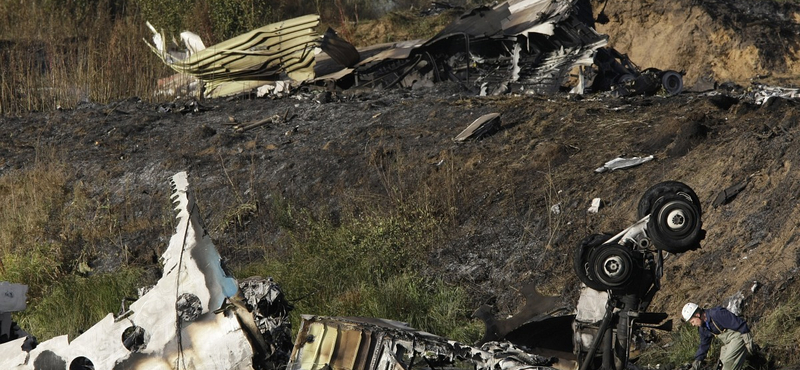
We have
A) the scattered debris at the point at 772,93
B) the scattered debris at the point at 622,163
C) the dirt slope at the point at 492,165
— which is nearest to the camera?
the dirt slope at the point at 492,165

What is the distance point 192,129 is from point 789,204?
26.4ft

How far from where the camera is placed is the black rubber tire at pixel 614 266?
16.0 ft

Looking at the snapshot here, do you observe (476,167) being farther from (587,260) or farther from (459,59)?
(587,260)

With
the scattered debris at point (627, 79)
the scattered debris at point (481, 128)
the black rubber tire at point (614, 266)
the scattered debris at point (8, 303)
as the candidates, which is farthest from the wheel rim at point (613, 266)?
the scattered debris at point (627, 79)

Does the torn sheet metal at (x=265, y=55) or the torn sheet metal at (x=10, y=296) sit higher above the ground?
the torn sheet metal at (x=10, y=296)

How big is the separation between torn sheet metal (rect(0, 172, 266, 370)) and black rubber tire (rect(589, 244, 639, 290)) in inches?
75.7

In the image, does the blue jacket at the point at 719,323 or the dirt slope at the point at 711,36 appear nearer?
the blue jacket at the point at 719,323

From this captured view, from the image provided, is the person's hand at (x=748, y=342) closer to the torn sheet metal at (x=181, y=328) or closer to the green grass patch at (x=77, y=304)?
the torn sheet metal at (x=181, y=328)

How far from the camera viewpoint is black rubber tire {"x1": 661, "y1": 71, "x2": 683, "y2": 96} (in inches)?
494

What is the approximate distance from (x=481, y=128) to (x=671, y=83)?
146 inches

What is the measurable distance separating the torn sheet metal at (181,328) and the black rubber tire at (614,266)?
192 centimetres

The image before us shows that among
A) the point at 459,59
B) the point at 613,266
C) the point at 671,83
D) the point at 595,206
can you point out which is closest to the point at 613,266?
the point at 613,266

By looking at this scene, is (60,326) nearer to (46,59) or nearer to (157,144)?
(157,144)

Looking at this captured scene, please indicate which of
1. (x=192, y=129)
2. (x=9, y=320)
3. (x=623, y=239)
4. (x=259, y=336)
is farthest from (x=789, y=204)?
(x=192, y=129)
